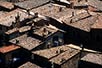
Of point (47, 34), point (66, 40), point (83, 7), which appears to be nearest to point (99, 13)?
point (83, 7)

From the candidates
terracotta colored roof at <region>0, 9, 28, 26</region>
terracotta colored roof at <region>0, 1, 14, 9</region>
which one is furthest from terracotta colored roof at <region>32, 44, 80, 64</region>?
terracotta colored roof at <region>0, 1, 14, 9</region>

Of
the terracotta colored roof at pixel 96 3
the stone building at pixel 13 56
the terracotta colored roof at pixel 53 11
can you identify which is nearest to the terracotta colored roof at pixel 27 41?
the stone building at pixel 13 56

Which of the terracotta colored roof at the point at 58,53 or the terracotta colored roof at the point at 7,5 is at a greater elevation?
the terracotta colored roof at the point at 7,5

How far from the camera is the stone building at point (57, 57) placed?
5541 centimetres

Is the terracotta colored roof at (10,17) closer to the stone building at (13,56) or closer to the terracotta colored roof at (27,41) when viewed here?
the terracotta colored roof at (27,41)

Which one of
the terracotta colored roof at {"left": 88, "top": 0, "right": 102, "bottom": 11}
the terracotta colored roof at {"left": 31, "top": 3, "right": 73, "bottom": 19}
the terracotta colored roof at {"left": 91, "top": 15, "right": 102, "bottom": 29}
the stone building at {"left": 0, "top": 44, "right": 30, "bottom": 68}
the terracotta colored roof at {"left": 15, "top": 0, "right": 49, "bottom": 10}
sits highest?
the terracotta colored roof at {"left": 15, "top": 0, "right": 49, "bottom": 10}

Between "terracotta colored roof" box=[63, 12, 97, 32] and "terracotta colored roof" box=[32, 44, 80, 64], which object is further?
"terracotta colored roof" box=[63, 12, 97, 32]

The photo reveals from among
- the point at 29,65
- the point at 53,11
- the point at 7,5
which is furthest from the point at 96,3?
the point at 29,65

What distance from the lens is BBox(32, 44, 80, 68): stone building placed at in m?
55.4

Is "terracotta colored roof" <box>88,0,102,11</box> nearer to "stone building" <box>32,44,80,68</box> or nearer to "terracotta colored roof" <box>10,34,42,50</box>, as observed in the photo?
"stone building" <box>32,44,80,68</box>

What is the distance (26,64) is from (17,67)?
13.8 feet

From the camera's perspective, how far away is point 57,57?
56.8m

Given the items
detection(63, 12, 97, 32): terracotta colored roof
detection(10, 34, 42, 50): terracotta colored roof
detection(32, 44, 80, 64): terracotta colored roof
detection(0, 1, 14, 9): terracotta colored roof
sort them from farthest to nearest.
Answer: detection(0, 1, 14, 9): terracotta colored roof
detection(63, 12, 97, 32): terracotta colored roof
detection(10, 34, 42, 50): terracotta colored roof
detection(32, 44, 80, 64): terracotta colored roof

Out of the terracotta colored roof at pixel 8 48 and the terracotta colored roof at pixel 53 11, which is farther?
the terracotta colored roof at pixel 53 11
